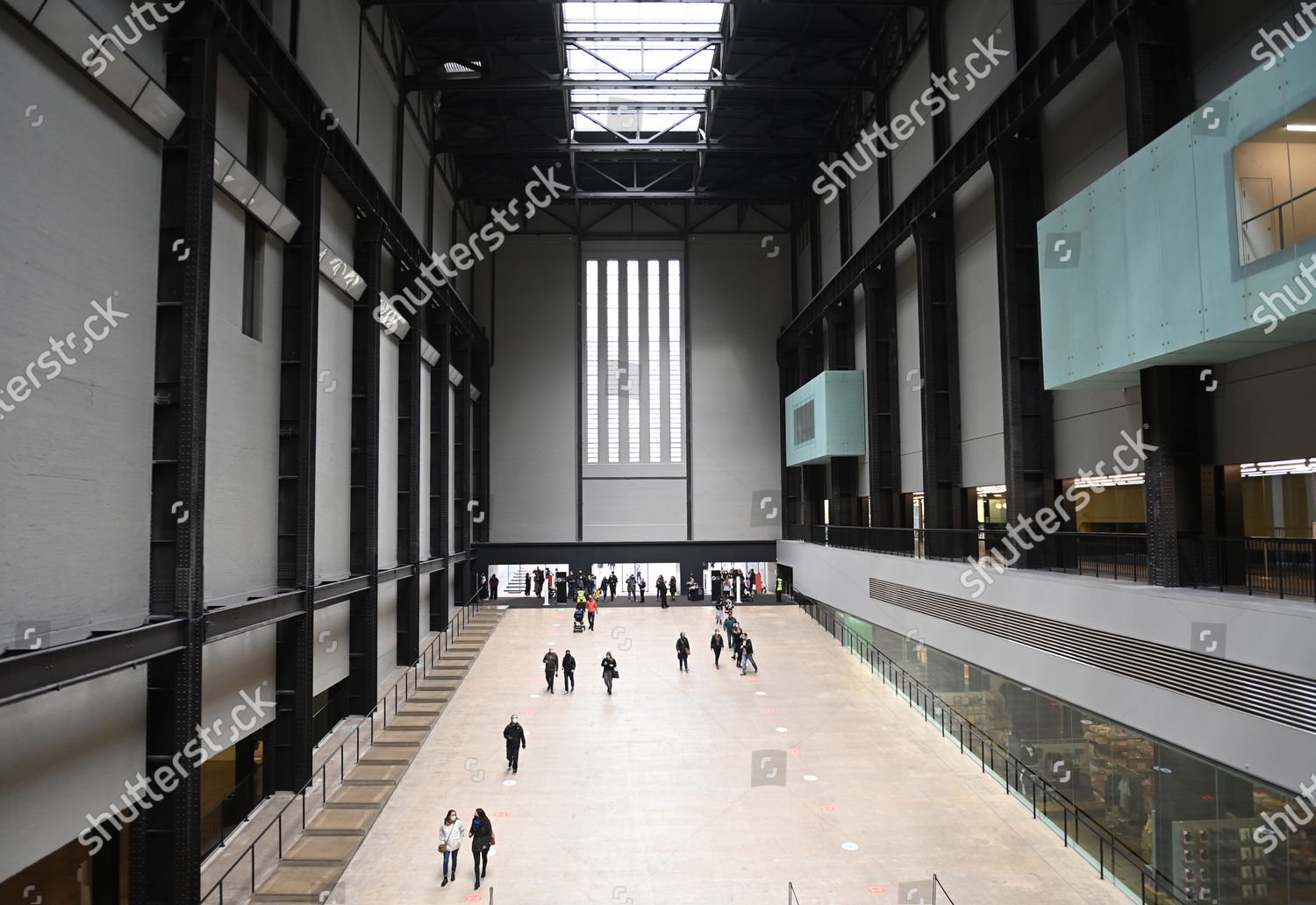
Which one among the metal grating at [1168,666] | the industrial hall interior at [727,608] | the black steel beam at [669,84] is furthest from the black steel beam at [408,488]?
the metal grating at [1168,666]

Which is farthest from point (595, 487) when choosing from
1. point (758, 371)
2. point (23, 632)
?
point (23, 632)

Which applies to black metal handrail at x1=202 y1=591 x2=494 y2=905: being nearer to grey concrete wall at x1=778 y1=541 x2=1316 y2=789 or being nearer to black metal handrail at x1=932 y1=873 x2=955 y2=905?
black metal handrail at x1=932 y1=873 x2=955 y2=905

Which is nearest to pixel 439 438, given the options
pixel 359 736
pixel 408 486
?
pixel 408 486

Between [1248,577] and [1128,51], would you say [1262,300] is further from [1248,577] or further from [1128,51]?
[1128,51]

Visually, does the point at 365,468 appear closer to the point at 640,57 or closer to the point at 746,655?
the point at 746,655

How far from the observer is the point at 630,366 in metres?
47.0

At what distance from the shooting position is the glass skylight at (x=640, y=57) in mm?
29109

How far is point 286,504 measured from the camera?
59.2ft

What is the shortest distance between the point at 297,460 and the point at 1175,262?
17.1 m

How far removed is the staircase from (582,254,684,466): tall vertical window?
21886 millimetres

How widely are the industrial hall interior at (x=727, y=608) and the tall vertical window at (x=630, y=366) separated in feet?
41.8

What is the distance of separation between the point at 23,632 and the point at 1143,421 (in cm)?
1724

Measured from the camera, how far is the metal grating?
9.67 metres

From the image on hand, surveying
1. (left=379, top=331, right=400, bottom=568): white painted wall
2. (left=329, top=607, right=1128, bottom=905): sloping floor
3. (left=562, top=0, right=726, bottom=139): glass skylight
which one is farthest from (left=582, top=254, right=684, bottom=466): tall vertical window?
(left=329, top=607, right=1128, bottom=905): sloping floor
